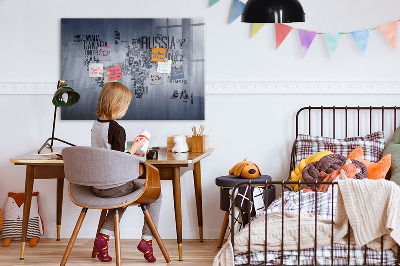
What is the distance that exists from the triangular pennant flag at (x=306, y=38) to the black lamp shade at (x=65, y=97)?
64.1 inches

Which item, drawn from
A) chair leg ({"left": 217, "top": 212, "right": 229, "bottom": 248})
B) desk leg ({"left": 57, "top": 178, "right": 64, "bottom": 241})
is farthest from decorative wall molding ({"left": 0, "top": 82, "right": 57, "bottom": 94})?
chair leg ({"left": 217, "top": 212, "right": 229, "bottom": 248})

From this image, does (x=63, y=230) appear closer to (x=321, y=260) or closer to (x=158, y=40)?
(x=158, y=40)

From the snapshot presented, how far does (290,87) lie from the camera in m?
4.36

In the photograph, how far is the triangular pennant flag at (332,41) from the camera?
4305 mm

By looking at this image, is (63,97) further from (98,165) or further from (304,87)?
(304,87)

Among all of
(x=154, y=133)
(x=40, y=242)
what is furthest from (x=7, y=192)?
(x=154, y=133)

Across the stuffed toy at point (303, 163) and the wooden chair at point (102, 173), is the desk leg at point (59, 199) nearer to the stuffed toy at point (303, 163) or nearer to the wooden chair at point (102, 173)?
the wooden chair at point (102, 173)

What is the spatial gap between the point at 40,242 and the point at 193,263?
4.07 feet

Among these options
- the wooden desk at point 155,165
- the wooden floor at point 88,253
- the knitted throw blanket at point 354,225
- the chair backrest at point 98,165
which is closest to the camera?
the knitted throw blanket at point 354,225

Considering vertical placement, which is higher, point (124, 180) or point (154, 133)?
point (154, 133)

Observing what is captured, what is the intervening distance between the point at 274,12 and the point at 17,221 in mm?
2406

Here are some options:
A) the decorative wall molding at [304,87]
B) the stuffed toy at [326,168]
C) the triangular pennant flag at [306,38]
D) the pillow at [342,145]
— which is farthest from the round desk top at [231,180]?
the triangular pennant flag at [306,38]

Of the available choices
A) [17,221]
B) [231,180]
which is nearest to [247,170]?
[231,180]

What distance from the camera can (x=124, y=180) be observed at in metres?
3.31
